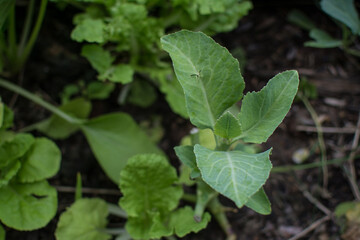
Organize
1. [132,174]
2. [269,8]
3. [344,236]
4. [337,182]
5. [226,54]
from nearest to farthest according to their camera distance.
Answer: [226,54]
[132,174]
[344,236]
[337,182]
[269,8]

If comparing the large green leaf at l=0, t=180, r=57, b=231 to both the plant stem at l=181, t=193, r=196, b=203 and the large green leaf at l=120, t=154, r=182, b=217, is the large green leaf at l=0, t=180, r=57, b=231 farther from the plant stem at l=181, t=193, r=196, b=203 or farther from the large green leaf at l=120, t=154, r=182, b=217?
the plant stem at l=181, t=193, r=196, b=203

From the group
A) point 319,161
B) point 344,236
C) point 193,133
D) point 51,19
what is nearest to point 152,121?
point 193,133

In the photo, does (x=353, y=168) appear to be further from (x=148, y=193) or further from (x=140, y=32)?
(x=140, y=32)

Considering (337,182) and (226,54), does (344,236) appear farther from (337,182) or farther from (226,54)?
(226,54)

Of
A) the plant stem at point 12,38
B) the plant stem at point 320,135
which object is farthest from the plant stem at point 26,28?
the plant stem at point 320,135

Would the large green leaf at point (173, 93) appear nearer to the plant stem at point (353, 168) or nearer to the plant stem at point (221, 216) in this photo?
the plant stem at point (221, 216)

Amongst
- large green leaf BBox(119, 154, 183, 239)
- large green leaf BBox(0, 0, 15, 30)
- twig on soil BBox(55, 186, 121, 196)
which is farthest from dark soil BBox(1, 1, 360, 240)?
large green leaf BBox(0, 0, 15, 30)

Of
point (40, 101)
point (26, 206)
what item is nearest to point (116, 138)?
point (40, 101)
